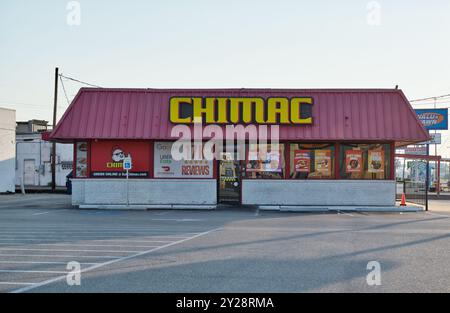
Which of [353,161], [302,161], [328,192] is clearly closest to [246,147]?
[302,161]

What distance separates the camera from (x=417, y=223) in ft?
64.9

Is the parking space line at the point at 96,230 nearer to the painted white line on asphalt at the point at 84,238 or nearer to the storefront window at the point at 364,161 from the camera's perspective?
the painted white line on asphalt at the point at 84,238

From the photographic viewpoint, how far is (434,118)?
4584 cm

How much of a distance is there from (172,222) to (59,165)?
35.3m

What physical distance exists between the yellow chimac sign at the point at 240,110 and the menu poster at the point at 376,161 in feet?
11.1

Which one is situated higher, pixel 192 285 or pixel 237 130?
pixel 237 130

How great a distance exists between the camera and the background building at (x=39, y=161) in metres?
52.1

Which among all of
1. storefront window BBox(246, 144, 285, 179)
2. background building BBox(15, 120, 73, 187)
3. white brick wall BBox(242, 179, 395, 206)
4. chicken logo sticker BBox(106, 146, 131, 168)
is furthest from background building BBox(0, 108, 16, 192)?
white brick wall BBox(242, 179, 395, 206)

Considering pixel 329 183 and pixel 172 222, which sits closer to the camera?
pixel 172 222

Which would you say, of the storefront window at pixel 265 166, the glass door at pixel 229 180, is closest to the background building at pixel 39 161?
the glass door at pixel 229 180

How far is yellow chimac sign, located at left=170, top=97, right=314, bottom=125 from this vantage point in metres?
26.0

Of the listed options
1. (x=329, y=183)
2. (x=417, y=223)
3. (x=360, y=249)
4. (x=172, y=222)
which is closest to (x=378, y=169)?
(x=329, y=183)
